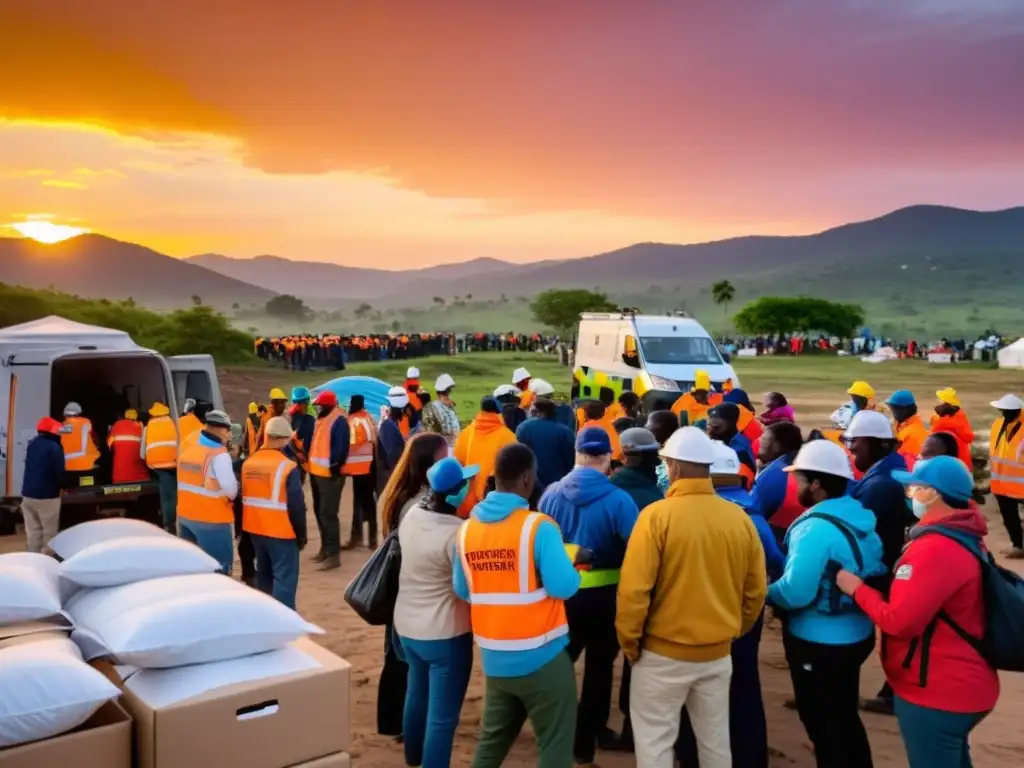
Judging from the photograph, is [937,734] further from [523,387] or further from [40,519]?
[523,387]

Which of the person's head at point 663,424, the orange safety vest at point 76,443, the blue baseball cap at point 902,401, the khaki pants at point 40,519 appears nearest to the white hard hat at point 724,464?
the person's head at point 663,424

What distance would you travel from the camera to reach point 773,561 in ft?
14.3

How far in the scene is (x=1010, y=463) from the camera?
9.06m

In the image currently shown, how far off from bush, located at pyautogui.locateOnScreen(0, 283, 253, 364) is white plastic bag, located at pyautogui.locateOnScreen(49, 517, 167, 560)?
28622 mm

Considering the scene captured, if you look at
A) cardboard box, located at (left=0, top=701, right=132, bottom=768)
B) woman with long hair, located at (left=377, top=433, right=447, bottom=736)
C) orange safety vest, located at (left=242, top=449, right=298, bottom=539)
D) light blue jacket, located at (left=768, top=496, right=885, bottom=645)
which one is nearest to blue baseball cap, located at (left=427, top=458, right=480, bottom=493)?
woman with long hair, located at (left=377, top=433, right=447, bottom=736)

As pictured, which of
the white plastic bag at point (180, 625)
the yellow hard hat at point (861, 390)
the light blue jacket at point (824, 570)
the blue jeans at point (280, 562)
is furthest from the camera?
the yellow hard hat at point (861, 390)

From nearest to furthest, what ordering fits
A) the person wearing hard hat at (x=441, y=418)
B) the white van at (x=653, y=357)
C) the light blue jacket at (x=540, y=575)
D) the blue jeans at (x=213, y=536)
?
the light blue jacket at (x=540, y=575)
the blue jeans at (x=213, y=536)
the person wearing hard hat at (x=441, y=418)
the white van at (x=653, y=357)

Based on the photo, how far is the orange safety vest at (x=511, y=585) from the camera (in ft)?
11.7

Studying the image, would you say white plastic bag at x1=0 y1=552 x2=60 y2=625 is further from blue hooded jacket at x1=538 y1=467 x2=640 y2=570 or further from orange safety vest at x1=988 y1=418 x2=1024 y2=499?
orange safety vest at x1=988 y1=418 x2=1024 y2=499

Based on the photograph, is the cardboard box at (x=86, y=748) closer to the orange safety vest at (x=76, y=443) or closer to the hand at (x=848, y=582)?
the hand at (x=848, y=582)

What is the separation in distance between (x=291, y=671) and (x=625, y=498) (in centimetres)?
207

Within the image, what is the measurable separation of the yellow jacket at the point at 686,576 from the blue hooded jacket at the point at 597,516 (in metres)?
0.61

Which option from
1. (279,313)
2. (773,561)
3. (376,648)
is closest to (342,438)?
(376,648)

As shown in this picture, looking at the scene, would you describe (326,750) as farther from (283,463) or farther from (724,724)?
(283,463)
